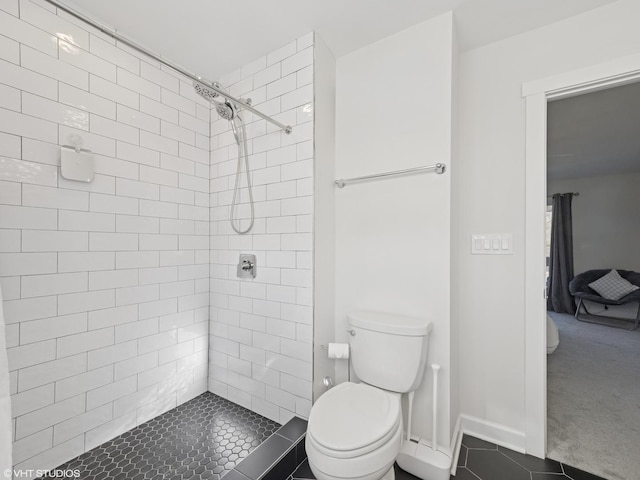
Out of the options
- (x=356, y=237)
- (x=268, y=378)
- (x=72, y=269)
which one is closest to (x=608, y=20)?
(x=356, y=237)

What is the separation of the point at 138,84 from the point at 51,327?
1439 millimetres

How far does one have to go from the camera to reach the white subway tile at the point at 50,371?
1.36 m

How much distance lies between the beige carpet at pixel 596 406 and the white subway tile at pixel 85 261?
8.72ft

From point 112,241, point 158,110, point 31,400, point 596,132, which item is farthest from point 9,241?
point 596,132

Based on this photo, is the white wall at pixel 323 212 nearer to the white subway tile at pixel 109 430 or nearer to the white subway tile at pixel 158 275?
the white subway tile at pixel 158 275

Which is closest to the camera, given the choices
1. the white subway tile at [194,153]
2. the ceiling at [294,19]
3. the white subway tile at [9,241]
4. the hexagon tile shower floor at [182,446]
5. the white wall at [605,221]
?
the white subway tile at [9,241]

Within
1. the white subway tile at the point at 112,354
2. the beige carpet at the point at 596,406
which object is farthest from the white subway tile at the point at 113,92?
the beige carpet at the point at 596,406

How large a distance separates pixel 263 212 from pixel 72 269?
1.05 metres

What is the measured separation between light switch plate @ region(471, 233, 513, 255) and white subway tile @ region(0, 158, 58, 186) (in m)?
2.32

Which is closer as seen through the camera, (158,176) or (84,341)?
(84,341)

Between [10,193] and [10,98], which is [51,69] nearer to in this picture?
[10,98]

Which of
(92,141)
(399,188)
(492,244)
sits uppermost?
(92,141)

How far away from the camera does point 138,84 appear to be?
70.6 inches

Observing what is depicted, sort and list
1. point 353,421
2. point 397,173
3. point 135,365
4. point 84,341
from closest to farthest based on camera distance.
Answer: point 353,421
point 84,341
point 397,173
point 135,365
